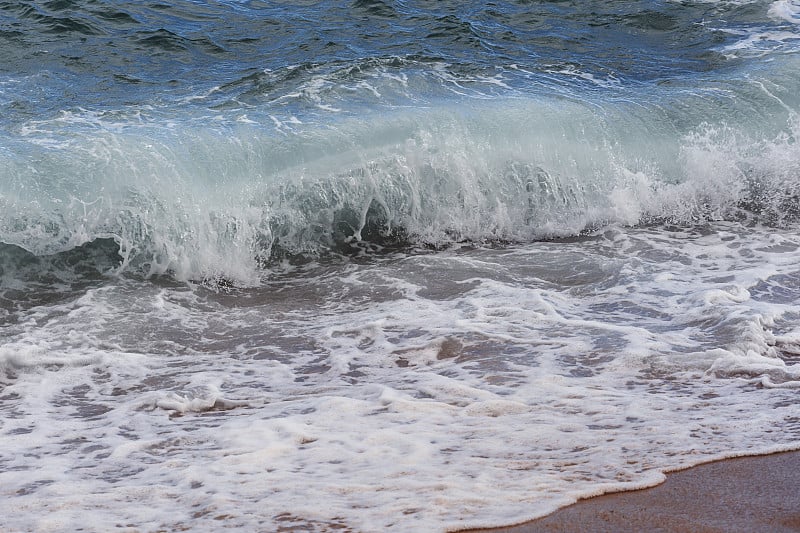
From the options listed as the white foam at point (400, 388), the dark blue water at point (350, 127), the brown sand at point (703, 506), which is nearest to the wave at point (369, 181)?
the dark blue water at point (350, 127)

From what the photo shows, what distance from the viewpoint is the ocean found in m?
3.50

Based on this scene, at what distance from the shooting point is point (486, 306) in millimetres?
5574

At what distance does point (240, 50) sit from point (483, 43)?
2.91 metres

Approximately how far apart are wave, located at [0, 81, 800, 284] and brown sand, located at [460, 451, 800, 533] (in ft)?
12.8

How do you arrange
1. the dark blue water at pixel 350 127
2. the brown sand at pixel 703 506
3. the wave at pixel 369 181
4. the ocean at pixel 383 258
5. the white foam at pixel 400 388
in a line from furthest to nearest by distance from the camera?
the dark blue water at pixel 350 127 < the wave at pixel 369 181 < the ocean at pixel 383 258 < the white foam at pixel 400 388 < the brown sand at pixel 703 506

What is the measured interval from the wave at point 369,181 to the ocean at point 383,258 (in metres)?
0.03

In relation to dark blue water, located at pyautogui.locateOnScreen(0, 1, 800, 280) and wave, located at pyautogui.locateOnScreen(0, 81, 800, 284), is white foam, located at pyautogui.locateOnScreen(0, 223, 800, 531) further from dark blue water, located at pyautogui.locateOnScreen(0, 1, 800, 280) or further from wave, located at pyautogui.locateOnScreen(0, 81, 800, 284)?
dark blue water, located at pyautogui.locateOnScreen(0, 1, 800, 280)

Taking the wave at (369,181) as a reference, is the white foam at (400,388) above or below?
below

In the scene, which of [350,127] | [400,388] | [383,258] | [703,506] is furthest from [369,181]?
[703,506]

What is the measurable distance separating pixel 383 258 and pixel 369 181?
2.99ft

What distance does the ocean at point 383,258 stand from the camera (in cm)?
350

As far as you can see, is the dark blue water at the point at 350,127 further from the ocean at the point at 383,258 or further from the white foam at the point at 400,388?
the white foam at the point at 400,388

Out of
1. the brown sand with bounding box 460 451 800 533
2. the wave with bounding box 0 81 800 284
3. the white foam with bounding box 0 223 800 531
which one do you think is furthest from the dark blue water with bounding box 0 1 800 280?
the brown sand with bounding box 460 451 800 533

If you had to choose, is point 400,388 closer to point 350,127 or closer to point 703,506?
point 703,506
